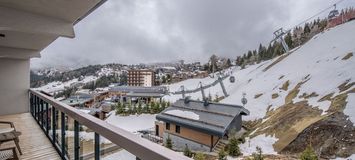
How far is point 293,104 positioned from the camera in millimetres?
16609

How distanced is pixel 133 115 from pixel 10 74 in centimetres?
1597

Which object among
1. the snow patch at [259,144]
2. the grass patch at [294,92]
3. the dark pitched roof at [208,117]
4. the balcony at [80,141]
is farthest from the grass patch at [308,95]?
the balcony at [80,141]

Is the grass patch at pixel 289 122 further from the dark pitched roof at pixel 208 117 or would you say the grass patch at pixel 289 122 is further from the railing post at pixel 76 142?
the railing post at pixel 76 142

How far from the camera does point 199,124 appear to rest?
14109 millimetres

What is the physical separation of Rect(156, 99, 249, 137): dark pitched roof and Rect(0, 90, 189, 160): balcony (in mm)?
9204

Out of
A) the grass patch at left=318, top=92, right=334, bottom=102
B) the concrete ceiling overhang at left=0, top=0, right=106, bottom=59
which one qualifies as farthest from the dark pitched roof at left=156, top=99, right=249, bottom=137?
the concrete ceiling overhang at left=0, top=0, right=106, bottom=59

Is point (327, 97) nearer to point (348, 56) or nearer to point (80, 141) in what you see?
point (348, 56)

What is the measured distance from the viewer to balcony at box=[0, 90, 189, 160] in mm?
1167

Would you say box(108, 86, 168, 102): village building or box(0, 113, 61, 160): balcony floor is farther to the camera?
box(108, 86, 168, 102): village building

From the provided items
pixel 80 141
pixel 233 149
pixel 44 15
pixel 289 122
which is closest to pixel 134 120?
pixel 233 149

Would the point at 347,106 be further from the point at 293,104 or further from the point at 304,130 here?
the point at 293,104

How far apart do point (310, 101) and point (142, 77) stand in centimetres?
6053

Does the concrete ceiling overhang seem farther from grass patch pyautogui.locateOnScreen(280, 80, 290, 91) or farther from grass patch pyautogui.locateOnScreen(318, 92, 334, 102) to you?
grass patch pyautogui.locateOnScreen(280, 80, 290, 91)

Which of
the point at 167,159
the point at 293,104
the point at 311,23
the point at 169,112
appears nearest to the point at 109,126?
the point at 167,159
